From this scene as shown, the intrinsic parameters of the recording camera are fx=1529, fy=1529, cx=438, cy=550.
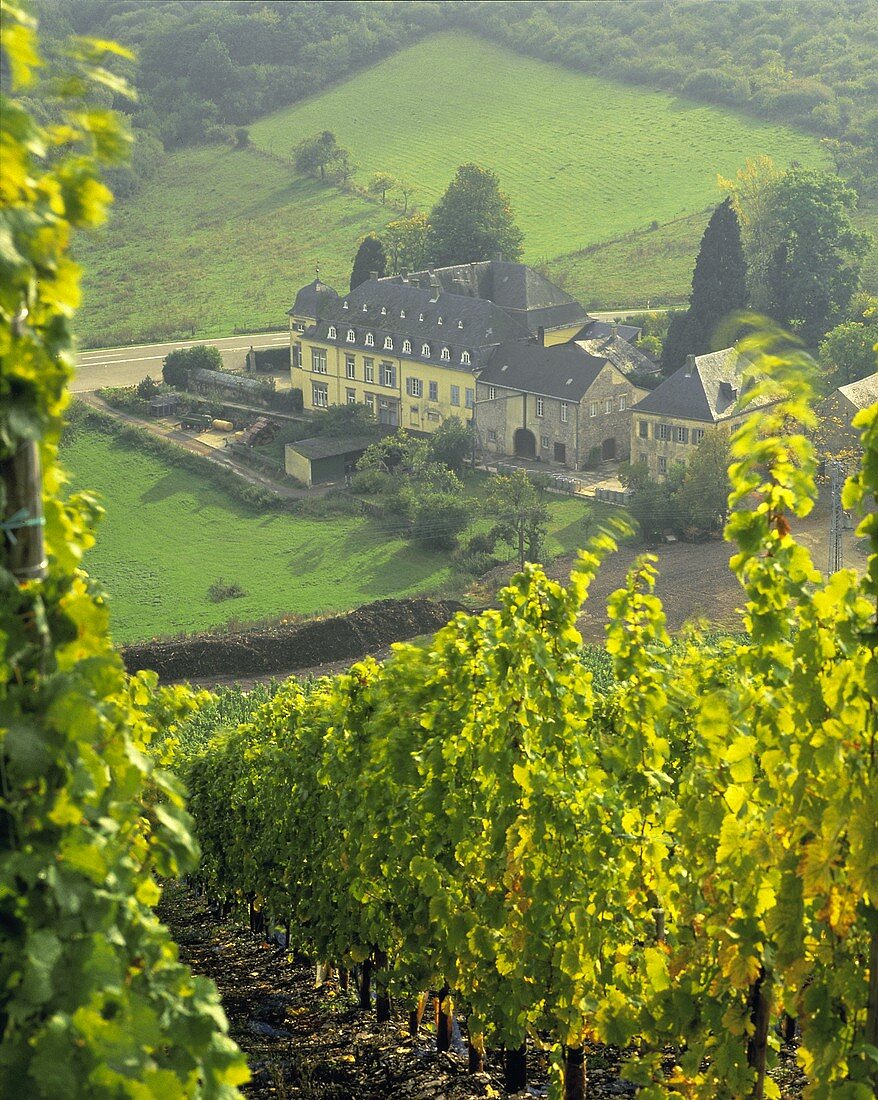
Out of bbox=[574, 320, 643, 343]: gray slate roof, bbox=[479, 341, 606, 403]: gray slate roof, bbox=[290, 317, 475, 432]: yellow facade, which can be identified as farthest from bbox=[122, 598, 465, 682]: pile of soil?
bbox=[574, 320, 643, 343]: gray slate roof

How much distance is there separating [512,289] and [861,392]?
23952 mm

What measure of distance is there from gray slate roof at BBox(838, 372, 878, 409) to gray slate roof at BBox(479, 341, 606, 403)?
10850 millimetres

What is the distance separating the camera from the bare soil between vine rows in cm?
1459

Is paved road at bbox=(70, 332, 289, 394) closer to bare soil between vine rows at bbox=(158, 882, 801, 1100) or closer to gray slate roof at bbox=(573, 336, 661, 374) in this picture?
gray slate roof at bbox=(573, 336, 661, 374)

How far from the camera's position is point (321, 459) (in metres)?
65.8

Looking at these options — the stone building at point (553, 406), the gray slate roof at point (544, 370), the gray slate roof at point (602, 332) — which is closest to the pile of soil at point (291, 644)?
the stone building at point (553, 406)

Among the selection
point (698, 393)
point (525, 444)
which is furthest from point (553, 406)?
point (698, 393)

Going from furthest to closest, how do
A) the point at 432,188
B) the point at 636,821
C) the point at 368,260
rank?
the point at 432,188
the point at 368,260
the point at 636,821

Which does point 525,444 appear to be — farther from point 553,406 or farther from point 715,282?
point 715,282

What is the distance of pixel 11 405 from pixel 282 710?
17.4 meters

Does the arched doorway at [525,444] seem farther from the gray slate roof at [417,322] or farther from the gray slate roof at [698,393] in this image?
the gray slate roof at [698,393]

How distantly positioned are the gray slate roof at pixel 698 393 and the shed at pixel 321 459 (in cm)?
1289

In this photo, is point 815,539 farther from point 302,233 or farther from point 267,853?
point 302,233

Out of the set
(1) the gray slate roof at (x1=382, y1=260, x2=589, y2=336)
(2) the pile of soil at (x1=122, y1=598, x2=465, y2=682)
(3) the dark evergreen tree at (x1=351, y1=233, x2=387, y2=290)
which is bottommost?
(2) the pile of soil at (x1=122, y1=598, x2=465, y2=682)
